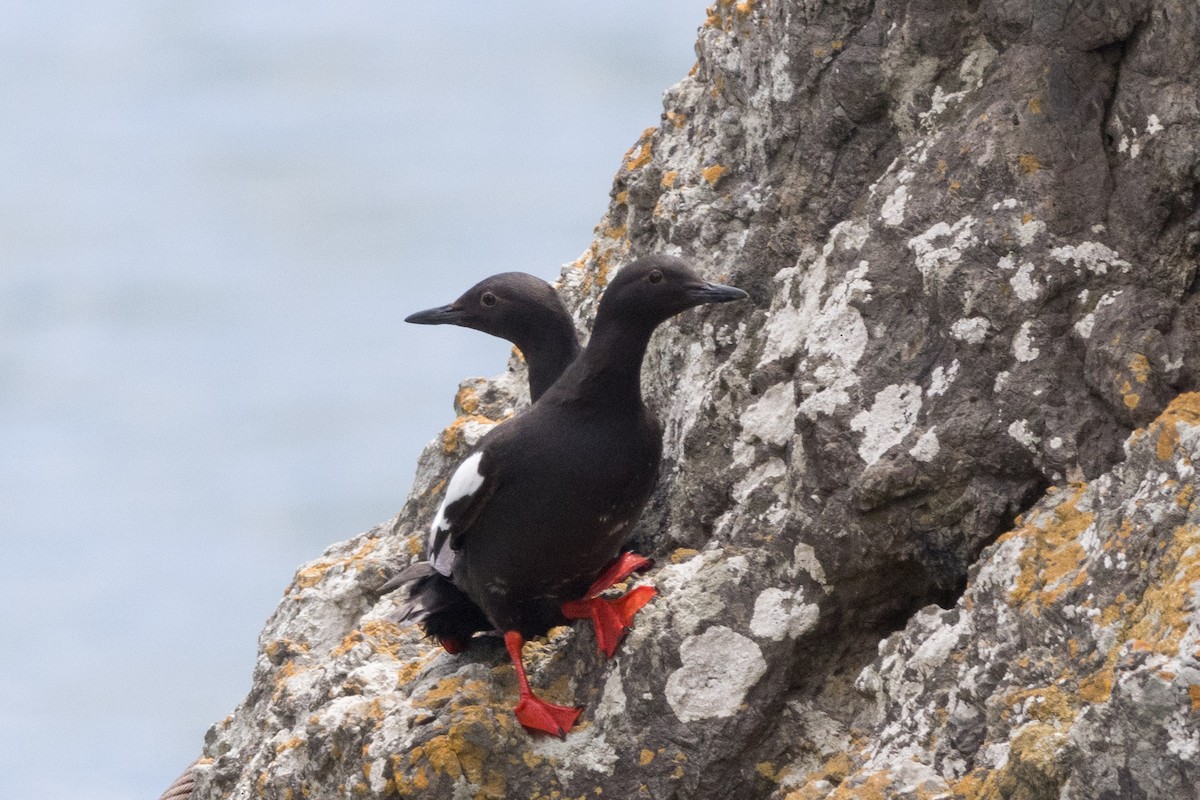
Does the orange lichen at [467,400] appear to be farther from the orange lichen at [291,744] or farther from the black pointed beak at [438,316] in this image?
the orange lichen at [291,744]

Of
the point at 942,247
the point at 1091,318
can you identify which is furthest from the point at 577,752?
the point at 1091,318

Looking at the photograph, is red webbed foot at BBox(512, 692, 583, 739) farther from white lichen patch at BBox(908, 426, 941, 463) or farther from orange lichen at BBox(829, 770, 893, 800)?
white lichen patch at BBox(908, 426, 941, 463)

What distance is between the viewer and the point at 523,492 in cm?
552

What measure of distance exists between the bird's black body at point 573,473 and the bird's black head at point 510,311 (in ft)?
2.77

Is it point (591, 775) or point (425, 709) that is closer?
point (591, 775)

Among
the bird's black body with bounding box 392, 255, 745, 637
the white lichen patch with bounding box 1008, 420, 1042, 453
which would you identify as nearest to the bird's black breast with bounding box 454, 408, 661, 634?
the bird's black body with bounding box 392, 255, 745, 637

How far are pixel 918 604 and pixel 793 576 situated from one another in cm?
40

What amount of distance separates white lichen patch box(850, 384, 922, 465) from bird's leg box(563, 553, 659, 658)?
973 mm

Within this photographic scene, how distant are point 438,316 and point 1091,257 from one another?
3.04 metres

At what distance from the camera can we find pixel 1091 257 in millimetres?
4520

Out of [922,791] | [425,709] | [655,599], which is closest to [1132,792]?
[922,791]

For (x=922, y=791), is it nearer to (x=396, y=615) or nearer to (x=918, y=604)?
(x=918, y=604)

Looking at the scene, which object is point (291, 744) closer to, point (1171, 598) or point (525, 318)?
point (525, 318)

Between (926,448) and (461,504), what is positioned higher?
(461,504)
